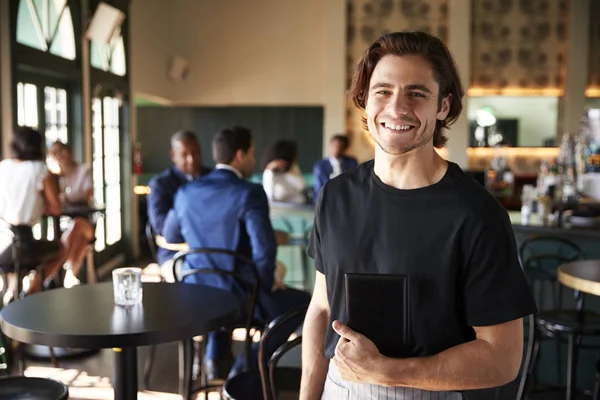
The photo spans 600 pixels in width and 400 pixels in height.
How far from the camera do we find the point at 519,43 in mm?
10828

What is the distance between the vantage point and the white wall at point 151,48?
8867 mm

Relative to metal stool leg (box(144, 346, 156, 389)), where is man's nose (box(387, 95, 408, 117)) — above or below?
above

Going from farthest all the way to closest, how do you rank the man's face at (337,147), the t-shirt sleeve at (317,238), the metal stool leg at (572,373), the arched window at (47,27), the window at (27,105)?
the man's face at (337,147) → the window at (27,105) → the arched window at (47,27) → the metal stool leg at (572,373) → the t-shirt sleeve at (317,238)

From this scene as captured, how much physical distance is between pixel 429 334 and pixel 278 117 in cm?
960

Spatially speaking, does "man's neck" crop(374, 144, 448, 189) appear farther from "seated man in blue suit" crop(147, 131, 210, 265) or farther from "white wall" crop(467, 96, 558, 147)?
"white wall" crop(467, 96, 558, 147)

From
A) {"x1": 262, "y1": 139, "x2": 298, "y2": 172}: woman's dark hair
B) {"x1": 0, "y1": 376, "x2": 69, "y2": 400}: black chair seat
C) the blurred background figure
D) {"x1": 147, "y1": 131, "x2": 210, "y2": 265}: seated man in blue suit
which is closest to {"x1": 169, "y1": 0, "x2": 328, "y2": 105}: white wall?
{"x1": 262, "y1": 139, "x2": 298, "y2": 172}: woman's dark hair

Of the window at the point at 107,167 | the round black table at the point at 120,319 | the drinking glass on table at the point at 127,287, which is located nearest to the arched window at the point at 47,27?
the window at the point at 107,167

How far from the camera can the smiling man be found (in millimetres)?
1380

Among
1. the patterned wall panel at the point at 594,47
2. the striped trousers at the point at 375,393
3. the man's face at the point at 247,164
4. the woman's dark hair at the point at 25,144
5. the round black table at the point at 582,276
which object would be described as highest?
the patterned wall panel at the point at 594,47

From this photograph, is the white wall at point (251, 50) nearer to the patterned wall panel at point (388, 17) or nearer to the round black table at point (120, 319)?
the patterned wall panel at point (388, 17)

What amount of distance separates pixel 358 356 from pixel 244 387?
4.43 ft

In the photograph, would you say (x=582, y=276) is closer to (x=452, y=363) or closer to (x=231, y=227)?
(x=231, y=227)

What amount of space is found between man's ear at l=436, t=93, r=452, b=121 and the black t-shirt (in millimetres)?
107

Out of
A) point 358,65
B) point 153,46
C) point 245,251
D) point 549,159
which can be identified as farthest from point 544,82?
point 358,65
